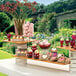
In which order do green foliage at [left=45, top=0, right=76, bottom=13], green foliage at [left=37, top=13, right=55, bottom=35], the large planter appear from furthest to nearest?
green foliage at [left=45, top=0, right=76, bottom=13]
green foliage at [left=37, top=13, right=55, bottom=35]
the large planter

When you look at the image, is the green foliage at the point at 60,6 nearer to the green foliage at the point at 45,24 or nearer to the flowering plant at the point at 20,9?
the green foliage at the point at 45,24

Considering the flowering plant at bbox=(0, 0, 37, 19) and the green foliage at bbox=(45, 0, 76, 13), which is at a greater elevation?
the green foliage at bbox=(45, 0, 76, 13)

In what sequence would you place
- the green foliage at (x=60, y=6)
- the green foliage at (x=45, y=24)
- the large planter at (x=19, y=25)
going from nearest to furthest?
the large planter at (x=19, y=25)
the green foliage at (x=45, y=24)
the green foliage at (x=60, y=6)

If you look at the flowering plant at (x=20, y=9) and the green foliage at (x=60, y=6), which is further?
the green foliage at (x=60, y=6)

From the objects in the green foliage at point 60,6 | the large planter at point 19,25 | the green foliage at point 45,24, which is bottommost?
the large planter at point 19,25

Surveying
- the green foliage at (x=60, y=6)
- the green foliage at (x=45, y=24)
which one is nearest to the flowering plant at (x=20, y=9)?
the green foliage at (x=45, y=24)

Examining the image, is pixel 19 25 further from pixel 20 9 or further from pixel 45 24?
pixel 45 24

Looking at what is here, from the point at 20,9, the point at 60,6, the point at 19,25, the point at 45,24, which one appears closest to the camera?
the point at 19,25

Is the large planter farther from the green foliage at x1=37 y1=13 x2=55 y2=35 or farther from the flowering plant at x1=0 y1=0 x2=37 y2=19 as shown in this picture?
the green foliage at x1=37 y1=13 x2=55 y2=35

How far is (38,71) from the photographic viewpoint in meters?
4.30

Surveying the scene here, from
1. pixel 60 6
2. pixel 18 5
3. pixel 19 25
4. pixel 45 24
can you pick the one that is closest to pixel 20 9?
pixel 18 5

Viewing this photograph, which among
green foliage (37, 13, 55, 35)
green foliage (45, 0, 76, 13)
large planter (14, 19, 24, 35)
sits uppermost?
green foliage (45, 0, 76, 13)

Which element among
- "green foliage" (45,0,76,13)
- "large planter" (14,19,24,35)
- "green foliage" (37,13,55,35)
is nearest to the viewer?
"large planter" (14,19,24,35)

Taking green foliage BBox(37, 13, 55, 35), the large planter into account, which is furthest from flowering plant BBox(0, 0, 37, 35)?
green foliage BBox(37, 13, 55, 35)
